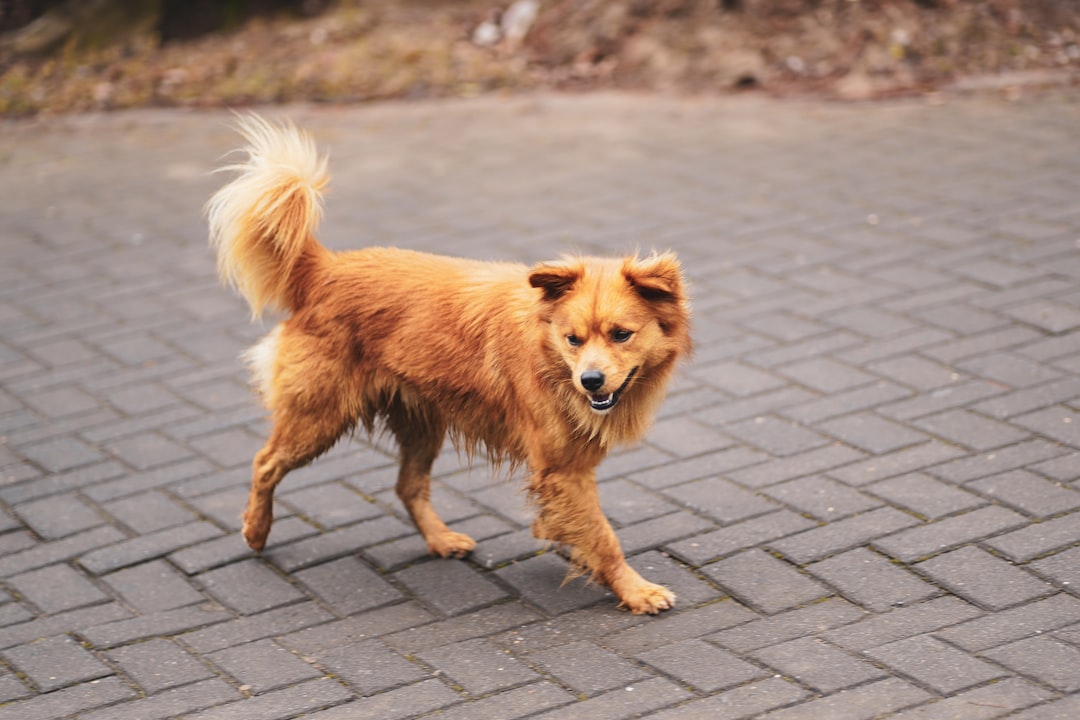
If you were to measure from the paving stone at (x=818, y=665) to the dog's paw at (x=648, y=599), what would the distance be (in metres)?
0.40

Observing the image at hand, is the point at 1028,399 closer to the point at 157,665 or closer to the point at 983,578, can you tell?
the point at 983,578

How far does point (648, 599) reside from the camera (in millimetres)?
4035

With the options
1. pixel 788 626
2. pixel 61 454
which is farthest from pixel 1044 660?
pixel 61 454

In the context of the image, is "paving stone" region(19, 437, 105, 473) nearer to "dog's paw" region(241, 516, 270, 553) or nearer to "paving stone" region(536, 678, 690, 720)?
"dog's paw" region(241, 516, 270, 553)

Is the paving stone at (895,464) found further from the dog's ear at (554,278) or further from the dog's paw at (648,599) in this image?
the dog's ear at (554,278)

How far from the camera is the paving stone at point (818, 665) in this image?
11.6 feet

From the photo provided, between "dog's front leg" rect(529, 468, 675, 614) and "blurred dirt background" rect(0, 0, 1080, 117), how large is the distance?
703cm

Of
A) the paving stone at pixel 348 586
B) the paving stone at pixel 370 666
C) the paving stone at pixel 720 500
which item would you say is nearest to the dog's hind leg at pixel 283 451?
the paving stone at pixel 348 586

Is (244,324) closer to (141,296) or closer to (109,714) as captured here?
(141,296)

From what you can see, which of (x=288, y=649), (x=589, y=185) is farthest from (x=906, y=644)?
(x=589, y=185)

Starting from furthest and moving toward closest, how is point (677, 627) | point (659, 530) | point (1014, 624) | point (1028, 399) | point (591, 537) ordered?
point (1028, 399)
point (659, 530)
point (591, 537)
point (677, 627)
point (1014, 624)

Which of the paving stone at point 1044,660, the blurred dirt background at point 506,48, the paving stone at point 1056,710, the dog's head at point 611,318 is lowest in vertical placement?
the paving stone at point 1056,710

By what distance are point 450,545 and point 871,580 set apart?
1484mm

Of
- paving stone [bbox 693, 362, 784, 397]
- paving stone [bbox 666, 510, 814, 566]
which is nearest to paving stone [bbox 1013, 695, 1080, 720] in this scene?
paving stone [bbox 666, 510, 814, 566]
